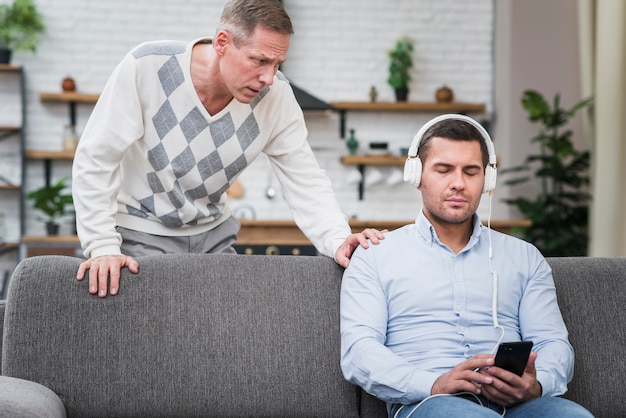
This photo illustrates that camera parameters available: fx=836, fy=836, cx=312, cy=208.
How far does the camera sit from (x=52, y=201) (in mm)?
5598

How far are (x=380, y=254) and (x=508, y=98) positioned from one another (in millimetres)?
4283

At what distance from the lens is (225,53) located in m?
2.10

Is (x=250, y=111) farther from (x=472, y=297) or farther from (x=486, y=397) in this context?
(x=486, y=397)

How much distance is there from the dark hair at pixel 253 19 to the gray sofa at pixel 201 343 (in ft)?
1.88

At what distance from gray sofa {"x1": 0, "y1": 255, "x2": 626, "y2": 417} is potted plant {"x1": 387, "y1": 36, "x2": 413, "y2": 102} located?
4163 mm

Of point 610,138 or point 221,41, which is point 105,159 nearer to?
point 221,41

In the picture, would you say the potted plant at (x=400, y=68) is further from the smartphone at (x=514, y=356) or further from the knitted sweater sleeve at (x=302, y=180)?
the smartphone at (x=514, y=356)

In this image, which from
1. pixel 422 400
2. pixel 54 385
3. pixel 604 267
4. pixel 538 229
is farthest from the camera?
pixel 538 229

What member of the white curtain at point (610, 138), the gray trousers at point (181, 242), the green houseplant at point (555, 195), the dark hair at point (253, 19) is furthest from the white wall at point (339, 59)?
the dark hair at point (253, 19)

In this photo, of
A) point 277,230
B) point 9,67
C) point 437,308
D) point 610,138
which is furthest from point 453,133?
point 9,67

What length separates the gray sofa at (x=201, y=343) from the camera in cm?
199

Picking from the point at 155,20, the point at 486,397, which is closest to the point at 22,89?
the point at 155,20

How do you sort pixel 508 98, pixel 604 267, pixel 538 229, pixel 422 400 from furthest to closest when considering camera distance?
1. pixel 508 98
2. pixel 538 229
3. pixel 604 267
4. pixel 422 400

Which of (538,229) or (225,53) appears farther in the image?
(538,229)
